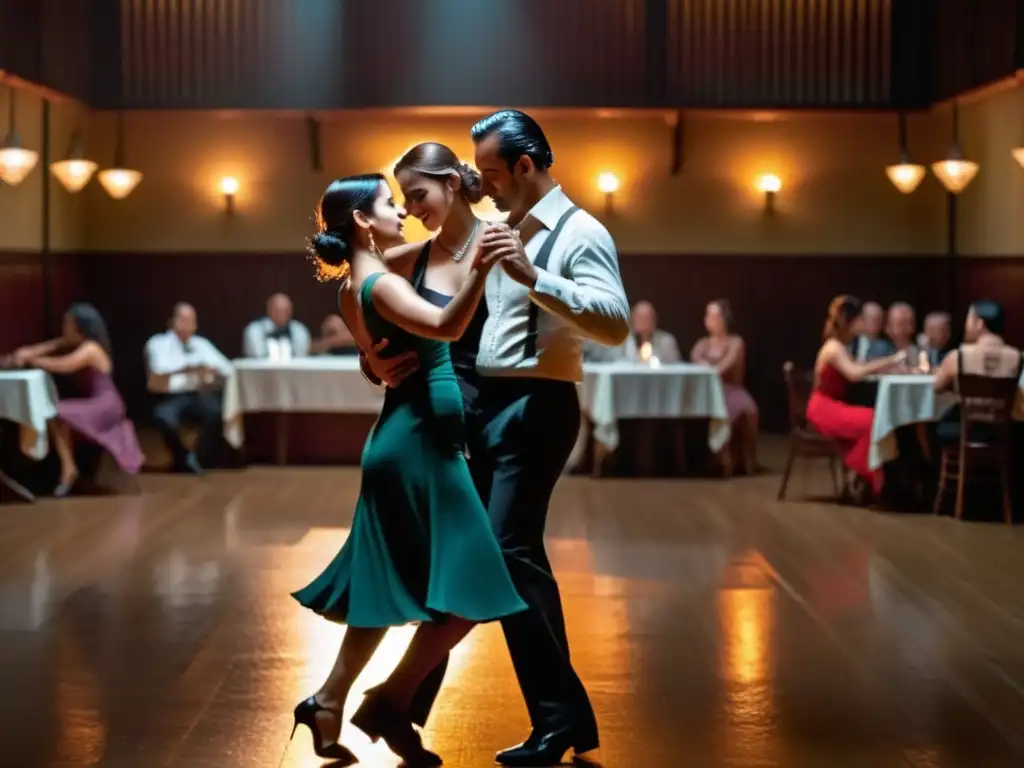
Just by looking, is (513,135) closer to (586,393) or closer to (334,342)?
(586,393)

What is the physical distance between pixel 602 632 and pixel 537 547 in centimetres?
171

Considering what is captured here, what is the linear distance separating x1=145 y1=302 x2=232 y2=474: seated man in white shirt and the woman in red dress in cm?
412

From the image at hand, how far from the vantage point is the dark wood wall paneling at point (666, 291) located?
13383mm

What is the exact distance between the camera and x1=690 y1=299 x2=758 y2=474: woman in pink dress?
10242mm

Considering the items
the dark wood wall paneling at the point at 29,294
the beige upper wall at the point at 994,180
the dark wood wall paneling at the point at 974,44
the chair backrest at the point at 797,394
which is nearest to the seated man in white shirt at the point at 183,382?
the dark wood wall paneling at the point at 29,294

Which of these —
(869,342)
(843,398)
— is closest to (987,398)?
(843,398)

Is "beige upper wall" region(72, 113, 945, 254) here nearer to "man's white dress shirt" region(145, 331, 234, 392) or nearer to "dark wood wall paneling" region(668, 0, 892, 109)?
"dark wood wall paneling" region(668, 0, 892, 109)

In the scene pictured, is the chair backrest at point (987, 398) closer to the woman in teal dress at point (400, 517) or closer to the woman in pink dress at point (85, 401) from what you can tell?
the woman in pink dress at point (85, 401)

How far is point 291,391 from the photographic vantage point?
1038cm

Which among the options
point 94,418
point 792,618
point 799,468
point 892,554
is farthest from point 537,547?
point 799,468

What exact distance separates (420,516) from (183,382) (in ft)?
23.4

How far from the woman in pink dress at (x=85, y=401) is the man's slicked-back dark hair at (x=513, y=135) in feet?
19.6

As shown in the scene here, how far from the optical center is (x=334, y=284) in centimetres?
1342

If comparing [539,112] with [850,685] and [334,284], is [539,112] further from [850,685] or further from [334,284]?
[850,685]
